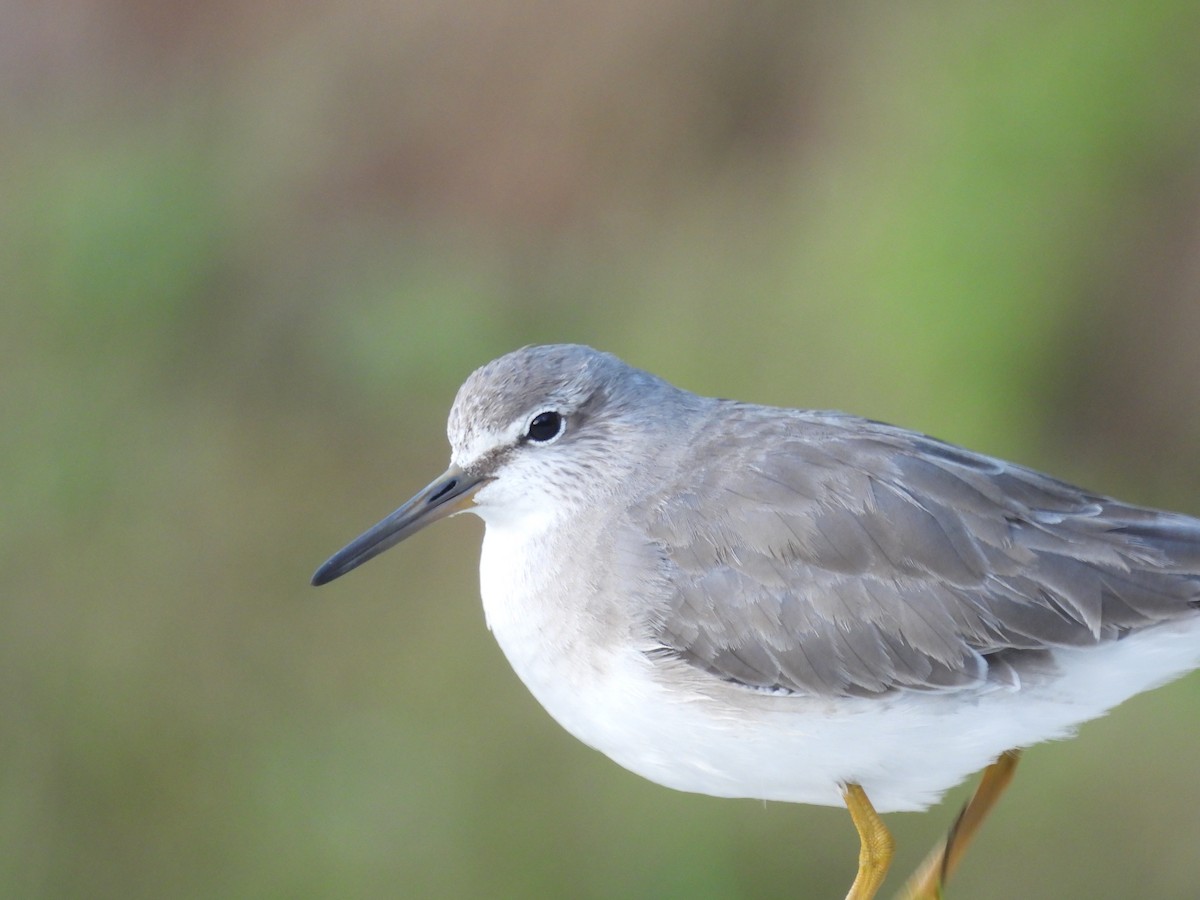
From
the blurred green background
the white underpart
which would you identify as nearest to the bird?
the white underpart

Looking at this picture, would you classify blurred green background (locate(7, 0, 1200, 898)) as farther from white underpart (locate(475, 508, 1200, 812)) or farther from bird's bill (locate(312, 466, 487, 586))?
bird's bill (locate(312, 466, 487, 586))

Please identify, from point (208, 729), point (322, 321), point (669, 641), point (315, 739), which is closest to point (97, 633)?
point (208, 729)

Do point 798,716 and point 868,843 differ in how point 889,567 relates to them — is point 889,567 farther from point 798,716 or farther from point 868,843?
point 868,843

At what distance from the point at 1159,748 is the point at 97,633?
4.24 metres

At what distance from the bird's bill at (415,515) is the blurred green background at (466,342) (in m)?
2.27

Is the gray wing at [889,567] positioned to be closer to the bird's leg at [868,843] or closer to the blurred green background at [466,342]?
the bird's leg at [868,843]

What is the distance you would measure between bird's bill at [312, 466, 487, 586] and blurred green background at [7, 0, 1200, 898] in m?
2.27

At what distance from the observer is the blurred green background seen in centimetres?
489

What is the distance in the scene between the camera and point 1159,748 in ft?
16.0

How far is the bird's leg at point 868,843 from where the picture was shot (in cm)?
281

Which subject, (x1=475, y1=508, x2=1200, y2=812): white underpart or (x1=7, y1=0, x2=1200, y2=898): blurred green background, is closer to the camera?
(x1=475, y1=508, x2=1200, y2=812): white underpart

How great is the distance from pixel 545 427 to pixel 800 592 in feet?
2.31

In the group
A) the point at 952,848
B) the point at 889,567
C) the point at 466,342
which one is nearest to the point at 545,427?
the point at 889,567

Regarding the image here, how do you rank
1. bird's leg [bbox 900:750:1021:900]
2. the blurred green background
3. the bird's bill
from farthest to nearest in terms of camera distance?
the blurred green background, the bird's bill, bird's leg [bbox 900:750:1021:900]
